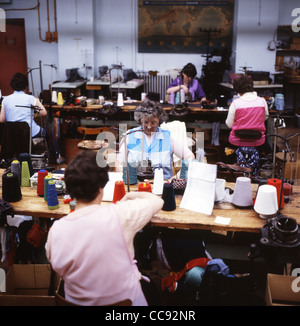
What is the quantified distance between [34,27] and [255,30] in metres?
4.91

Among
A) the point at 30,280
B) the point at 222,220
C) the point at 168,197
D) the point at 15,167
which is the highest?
the point at 15,167

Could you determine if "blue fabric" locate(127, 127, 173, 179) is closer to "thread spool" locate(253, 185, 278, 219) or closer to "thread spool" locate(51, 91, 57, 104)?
"thread spool" locate(253, 185, 278, 219)

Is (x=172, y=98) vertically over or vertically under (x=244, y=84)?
under

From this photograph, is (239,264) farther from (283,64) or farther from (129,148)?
(283,64)

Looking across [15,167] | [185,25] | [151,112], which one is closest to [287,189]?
[151,112]

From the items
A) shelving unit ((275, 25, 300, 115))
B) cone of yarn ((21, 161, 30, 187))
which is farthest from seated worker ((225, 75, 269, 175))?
shelving unit ((275, 25, 300, 115))

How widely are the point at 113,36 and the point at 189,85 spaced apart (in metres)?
3.07

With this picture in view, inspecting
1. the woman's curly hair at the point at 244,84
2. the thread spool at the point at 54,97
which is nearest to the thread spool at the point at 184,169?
the woman's curly hair at the point at 244,84

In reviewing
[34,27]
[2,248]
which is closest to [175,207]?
[2,248]

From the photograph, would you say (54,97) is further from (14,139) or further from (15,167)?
(15,167)

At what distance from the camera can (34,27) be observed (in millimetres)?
8789

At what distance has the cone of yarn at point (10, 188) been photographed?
2.78m

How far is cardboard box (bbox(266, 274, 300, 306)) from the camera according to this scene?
255 centimetres

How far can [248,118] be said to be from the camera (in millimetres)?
4484
